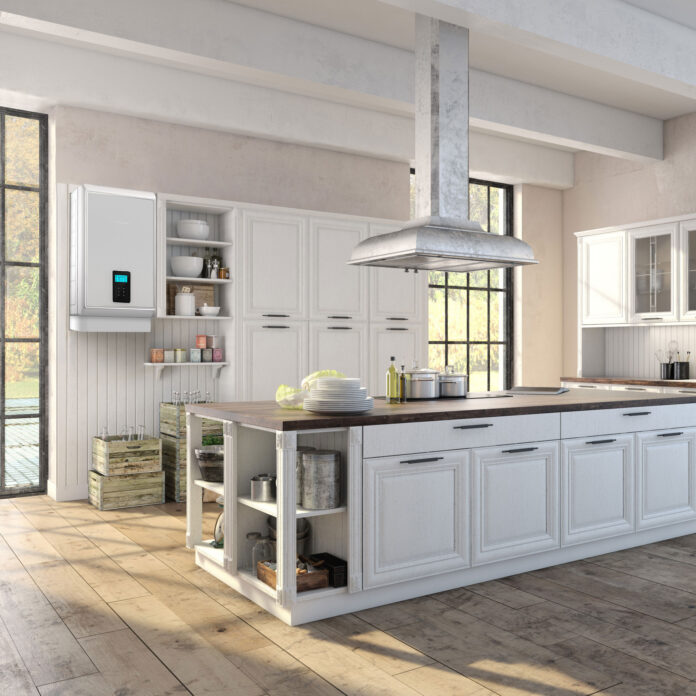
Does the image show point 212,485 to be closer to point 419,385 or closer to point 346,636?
point 346,636

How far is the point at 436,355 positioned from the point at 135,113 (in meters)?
3.87

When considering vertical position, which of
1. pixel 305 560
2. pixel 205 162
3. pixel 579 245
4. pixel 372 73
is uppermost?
pixel 372 73

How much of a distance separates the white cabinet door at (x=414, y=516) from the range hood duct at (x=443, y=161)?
A: 1234 millimetres

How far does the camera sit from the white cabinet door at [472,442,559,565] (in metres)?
3.70

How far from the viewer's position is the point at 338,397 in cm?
338

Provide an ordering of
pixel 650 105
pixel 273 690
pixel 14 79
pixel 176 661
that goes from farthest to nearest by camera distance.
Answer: pixel 650 105
pixel 14 79
pixel 176 661
pixel 273 690

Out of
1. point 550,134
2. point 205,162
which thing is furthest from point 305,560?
point 550,134

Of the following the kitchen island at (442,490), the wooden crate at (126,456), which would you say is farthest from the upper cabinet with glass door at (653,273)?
the wooden crate at (126,456)

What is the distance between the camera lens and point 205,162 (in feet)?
20.7

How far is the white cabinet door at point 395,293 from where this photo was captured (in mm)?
6766

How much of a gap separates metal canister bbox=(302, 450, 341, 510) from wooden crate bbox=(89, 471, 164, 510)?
263cm

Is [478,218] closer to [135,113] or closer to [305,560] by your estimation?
[135,113]

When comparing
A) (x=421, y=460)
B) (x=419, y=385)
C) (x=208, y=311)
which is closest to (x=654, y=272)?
(x=419, y=385)

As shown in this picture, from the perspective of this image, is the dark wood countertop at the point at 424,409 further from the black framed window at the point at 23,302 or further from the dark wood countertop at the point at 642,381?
the black framed window at the point at 23,302
